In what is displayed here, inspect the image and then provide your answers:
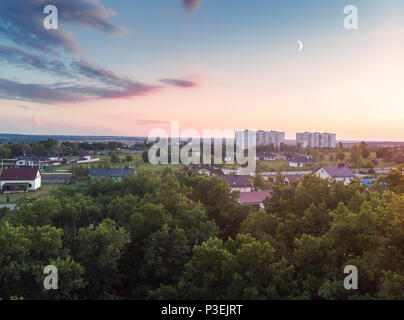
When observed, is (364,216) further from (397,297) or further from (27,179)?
(27,179)

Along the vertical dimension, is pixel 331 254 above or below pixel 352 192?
below

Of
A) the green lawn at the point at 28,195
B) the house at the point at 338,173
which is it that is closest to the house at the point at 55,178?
the green lawn at the point at 28,195

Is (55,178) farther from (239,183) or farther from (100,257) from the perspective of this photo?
(100,257)

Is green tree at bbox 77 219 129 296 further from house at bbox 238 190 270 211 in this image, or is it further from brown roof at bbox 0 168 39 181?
brown roof at bbox 0 168 39 181

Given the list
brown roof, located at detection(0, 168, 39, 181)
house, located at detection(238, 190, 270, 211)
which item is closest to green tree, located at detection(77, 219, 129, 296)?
house, located at detection(238, 190, 270, 211)

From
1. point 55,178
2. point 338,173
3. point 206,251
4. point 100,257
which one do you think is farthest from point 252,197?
point 55,178

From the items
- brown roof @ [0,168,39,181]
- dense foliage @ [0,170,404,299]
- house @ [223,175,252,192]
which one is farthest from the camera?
brown roof @ [0,168,39,181]

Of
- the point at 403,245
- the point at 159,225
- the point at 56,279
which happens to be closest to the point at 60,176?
the point at 159,225
